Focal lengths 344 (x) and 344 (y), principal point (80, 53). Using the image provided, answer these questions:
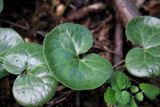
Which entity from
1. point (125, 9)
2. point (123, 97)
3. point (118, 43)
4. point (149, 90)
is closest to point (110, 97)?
point (123, 97)

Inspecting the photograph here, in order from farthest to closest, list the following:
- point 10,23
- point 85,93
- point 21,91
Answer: point 10,23 < point 85,93 < point 21,91

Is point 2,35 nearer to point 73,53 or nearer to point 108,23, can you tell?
point 73,53

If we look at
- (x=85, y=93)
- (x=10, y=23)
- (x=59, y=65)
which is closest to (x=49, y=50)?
(x=59, y=65)

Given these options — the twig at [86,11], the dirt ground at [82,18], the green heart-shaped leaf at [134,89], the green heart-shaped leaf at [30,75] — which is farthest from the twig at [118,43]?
the green heart-shaped leaf at [30,75]

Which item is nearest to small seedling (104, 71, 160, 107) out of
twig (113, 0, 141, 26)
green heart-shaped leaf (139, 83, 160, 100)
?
green heart-shaped leaf (139, 83, 160, 100)

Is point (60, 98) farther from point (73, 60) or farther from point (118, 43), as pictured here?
point (118, 43)

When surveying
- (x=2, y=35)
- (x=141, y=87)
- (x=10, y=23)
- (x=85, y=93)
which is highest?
(x=2, y=35)
